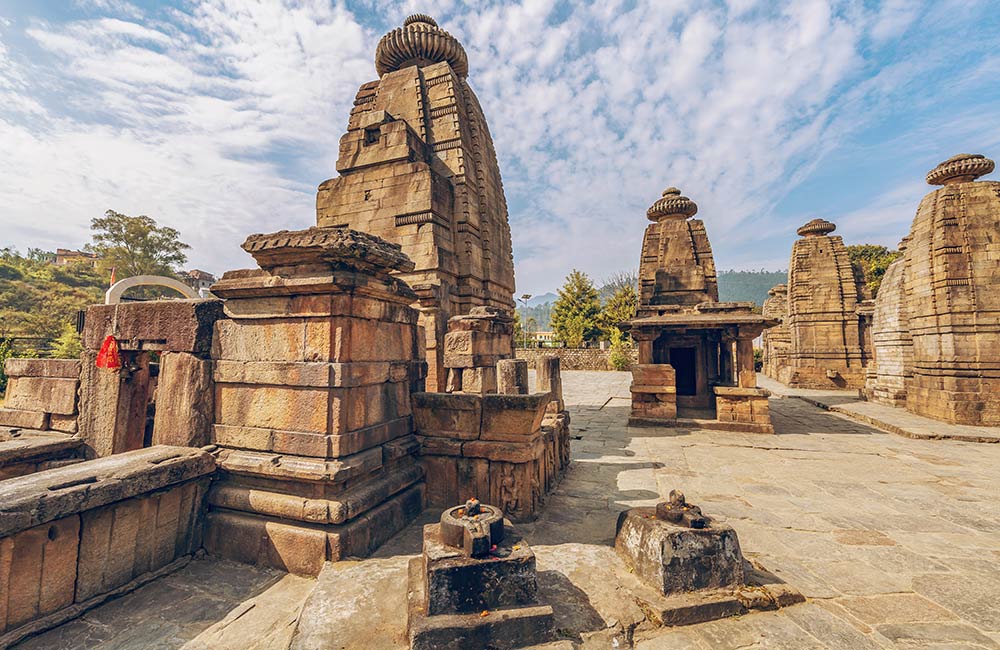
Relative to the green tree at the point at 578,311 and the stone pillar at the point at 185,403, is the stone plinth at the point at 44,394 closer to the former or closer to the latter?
the stone pillar at the point at 185,403

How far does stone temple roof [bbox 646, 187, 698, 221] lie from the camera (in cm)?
1269

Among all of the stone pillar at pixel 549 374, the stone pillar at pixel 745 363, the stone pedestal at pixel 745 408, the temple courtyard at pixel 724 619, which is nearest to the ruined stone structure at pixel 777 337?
the stone pillar at pixel 745 363

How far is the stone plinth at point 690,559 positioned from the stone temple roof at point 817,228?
66.3 feet

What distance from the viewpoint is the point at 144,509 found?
9.36 feet

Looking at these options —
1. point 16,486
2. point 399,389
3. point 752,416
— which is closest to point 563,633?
point 399,389

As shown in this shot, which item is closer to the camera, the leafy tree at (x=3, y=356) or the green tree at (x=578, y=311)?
the leafy tree at (x=3, y=356)

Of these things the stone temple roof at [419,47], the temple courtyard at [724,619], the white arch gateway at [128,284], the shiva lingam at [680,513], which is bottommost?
the temple courtyard at [724,619]

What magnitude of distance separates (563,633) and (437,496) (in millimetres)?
2027

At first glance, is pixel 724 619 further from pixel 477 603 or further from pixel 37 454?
pixel 37 454

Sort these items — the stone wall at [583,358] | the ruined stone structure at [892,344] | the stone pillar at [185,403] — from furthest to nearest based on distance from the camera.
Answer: the stone wall at [583,358] → the ruined stone structure at [892,344] → the stone pillar at [185,403]

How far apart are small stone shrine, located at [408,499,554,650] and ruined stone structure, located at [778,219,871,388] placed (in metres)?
20.5

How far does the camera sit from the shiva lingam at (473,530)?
2.26m

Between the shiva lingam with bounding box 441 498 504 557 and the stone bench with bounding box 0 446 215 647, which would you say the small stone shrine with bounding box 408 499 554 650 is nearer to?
the shiva lingam with bounding box 441 498 504 557

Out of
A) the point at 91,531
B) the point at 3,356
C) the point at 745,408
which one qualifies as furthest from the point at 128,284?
the point at 745,408
